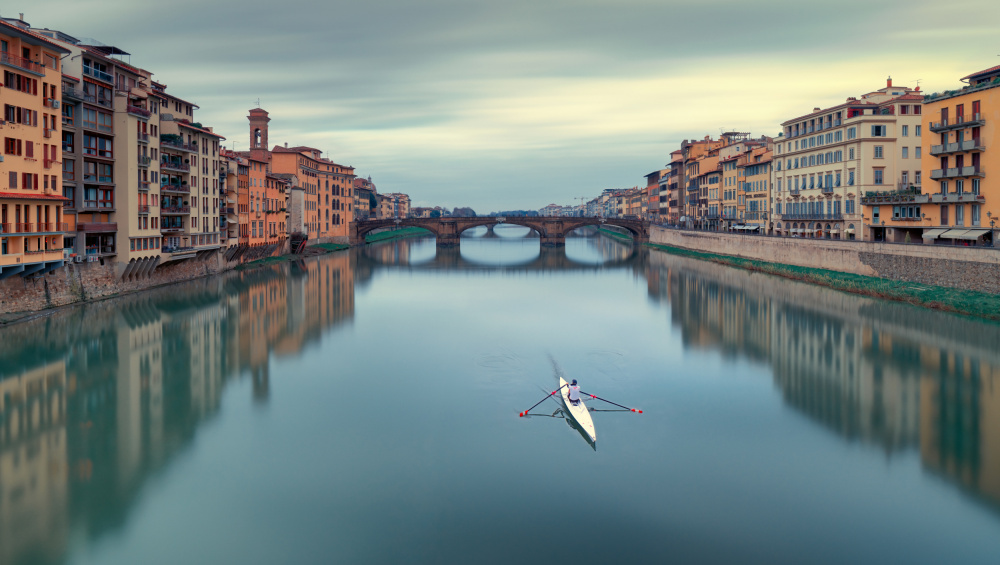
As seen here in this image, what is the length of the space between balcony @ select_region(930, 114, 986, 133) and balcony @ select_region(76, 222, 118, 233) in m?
47.6

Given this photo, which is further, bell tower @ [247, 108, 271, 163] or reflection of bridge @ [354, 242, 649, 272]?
bell tower @ [247, 108, 271, 163]

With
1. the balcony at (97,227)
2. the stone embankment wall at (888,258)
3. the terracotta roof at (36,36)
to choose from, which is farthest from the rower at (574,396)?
the balcony at (97,227)

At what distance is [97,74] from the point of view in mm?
38500

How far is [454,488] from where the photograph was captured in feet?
53.2

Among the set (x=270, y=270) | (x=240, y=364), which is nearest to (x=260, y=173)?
(x=270, y=270)

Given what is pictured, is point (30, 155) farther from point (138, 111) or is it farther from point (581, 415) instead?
point (581, 415)

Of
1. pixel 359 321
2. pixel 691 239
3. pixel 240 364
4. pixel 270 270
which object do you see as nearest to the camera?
pixel 240 364

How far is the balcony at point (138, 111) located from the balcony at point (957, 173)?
4680 cm

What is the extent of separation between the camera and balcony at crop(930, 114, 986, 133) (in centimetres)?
4153

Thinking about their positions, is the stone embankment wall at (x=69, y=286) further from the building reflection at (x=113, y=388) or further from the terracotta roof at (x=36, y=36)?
the terracotta roof at (x=36, y=36)

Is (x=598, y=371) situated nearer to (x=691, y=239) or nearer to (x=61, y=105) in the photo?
(x=61, y=105)

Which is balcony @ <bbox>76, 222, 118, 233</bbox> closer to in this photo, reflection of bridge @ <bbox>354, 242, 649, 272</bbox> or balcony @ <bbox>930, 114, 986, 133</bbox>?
reflection of bridge @ <bbox>354, 242, 649, 272</bbox>

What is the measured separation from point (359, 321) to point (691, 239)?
5543 centimetres

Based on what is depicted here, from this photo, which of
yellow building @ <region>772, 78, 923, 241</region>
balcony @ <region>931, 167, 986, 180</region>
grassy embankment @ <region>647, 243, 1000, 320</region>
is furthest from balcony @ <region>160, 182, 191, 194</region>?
yellow building @ <region>772, 78, 923, 241</region>
